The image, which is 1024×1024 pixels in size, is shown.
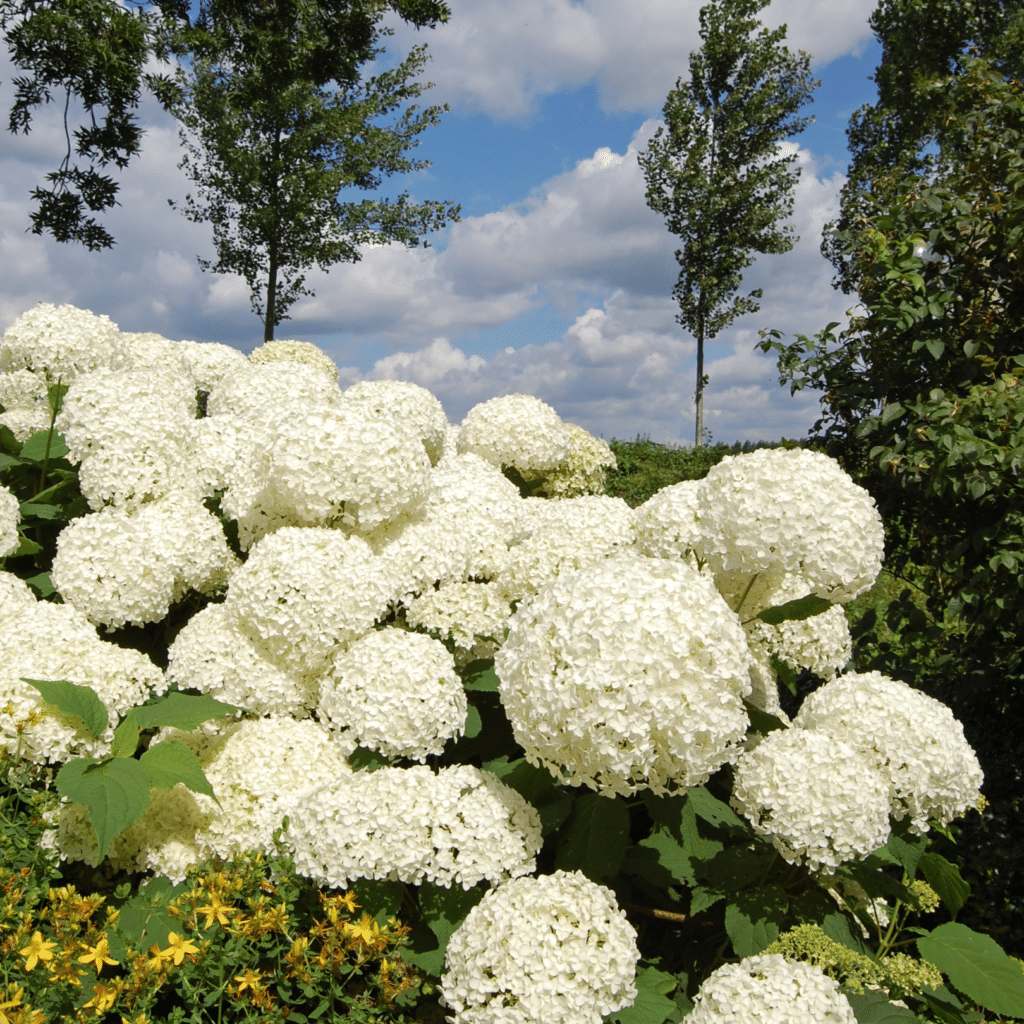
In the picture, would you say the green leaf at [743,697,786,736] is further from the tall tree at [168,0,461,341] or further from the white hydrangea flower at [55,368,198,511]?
the tall tree at [168,0,461,341]

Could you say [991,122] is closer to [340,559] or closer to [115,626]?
[340,559]

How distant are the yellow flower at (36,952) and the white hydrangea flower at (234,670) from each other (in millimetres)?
1068

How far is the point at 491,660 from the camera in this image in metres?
3.49

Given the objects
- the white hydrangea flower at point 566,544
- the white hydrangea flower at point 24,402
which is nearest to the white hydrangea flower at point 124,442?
the white hydrangea flower at point 24,402

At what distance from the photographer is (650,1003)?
2625 mm

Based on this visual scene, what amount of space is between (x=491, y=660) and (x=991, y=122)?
5213mm

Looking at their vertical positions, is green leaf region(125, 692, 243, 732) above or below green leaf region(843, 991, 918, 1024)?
above

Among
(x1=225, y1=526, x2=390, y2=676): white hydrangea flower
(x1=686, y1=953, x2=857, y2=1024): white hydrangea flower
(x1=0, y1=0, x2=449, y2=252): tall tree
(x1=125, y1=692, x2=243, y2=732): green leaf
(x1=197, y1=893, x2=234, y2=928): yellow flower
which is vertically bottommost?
(x1=686, y1=953, x2=857, y2=1024): white hydrangea flower

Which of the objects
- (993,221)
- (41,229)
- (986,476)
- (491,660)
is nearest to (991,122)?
(993,221)

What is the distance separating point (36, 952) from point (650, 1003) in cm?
179

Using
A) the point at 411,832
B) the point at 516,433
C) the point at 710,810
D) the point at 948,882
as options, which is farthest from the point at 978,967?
the point at 516,433

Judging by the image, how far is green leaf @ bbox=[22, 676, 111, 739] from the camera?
2.75 m

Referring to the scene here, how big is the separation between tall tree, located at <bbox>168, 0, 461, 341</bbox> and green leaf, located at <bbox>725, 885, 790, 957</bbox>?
694 inches

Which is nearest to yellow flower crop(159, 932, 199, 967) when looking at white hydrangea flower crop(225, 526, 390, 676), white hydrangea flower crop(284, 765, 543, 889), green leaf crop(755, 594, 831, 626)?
white hydrangea flower crop(284, 765, 543, 889)
